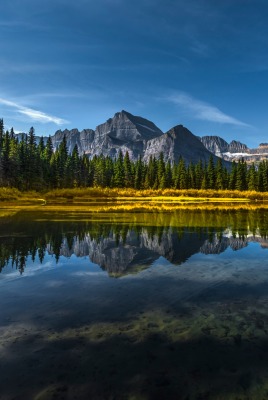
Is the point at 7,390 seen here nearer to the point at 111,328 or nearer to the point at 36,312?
the point at 111,328

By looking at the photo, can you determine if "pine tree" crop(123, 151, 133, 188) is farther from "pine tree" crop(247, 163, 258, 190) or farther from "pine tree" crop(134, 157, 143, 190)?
"pine tree" crop(247, 163, 258, 190)

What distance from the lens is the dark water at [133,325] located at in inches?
175

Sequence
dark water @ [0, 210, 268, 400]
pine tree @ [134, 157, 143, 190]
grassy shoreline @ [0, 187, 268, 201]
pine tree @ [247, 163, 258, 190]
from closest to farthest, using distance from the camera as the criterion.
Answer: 1. dark water @ [0, 210, 268, 400]
2. grassy shoreline @ [0, 187, 268, 201]
3. pine tree @ [247, 163, 258, 190]
4. pine tree @ [134, 157, 143, 190]

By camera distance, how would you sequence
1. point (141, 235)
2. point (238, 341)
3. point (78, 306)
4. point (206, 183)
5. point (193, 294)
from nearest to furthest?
point (238, 341)
point (78, 306)
point (193, 294)
point (141, 235)
point (206, 183)

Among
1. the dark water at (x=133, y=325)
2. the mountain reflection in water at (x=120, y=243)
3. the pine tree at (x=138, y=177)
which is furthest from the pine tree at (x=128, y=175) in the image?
the dark water at (x=133, y=325)

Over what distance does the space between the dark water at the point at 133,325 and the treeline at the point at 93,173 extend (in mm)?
66264

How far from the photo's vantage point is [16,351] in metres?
5.40

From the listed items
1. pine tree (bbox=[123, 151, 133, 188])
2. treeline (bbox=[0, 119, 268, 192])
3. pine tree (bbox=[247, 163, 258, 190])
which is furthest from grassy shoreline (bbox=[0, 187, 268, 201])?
pine tree (bbox=[123, 151, 133, 188])

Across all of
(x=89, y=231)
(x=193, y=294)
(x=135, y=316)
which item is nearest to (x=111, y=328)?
(x=135, y=316)

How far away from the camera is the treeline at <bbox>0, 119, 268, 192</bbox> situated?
249 feet

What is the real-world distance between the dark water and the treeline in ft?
217

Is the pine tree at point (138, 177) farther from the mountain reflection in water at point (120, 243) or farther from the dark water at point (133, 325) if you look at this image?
the dark water at point (133, 325)

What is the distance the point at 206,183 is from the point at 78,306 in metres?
96.9

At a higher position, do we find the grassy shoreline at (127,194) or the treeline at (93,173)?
the treeline at (93,173)
